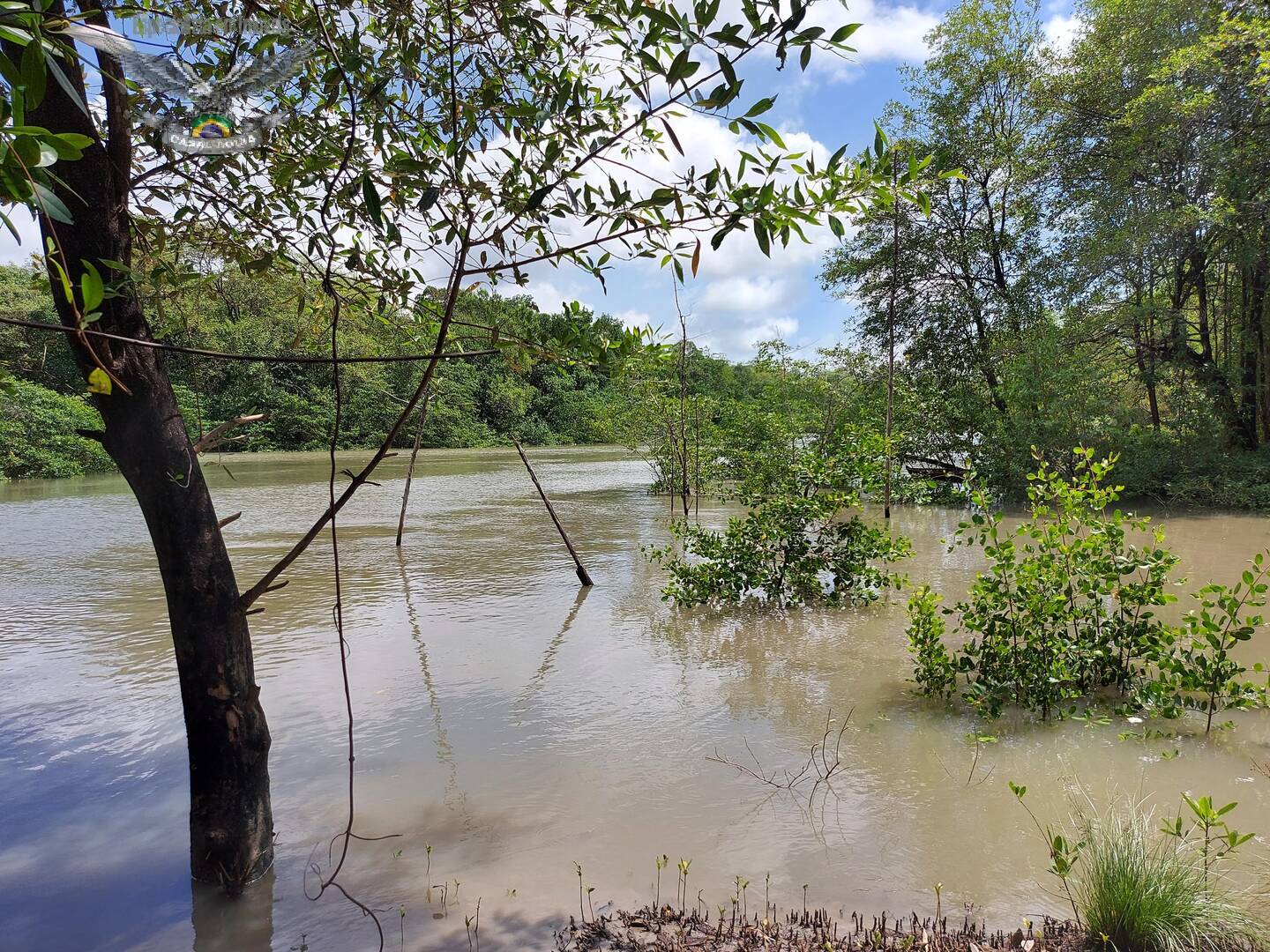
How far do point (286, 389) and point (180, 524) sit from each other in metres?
40.1

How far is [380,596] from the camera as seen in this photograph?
28.7 ft

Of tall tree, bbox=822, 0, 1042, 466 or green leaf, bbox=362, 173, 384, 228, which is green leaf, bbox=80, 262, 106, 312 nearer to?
Result: green leaf, bbox=362, 173, 384, 228

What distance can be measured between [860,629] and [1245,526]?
28.7ft

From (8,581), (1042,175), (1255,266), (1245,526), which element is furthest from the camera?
(1042,175)

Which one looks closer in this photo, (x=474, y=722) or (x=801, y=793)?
(x=801, y=793)

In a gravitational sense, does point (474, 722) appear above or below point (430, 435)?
below

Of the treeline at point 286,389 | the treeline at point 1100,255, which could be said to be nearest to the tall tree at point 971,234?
the treeline at point 1100,255

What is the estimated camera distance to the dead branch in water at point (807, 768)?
4016 mm

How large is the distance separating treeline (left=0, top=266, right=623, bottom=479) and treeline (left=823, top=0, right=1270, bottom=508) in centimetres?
932

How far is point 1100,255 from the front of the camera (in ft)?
43.4

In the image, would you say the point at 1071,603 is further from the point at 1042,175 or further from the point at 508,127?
the point at 1042,175

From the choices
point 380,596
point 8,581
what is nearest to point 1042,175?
point 380,596

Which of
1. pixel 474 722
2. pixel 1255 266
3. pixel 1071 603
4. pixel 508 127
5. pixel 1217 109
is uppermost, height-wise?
pixel 1217 109

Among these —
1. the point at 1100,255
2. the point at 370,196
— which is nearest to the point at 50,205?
the point at 370,196
